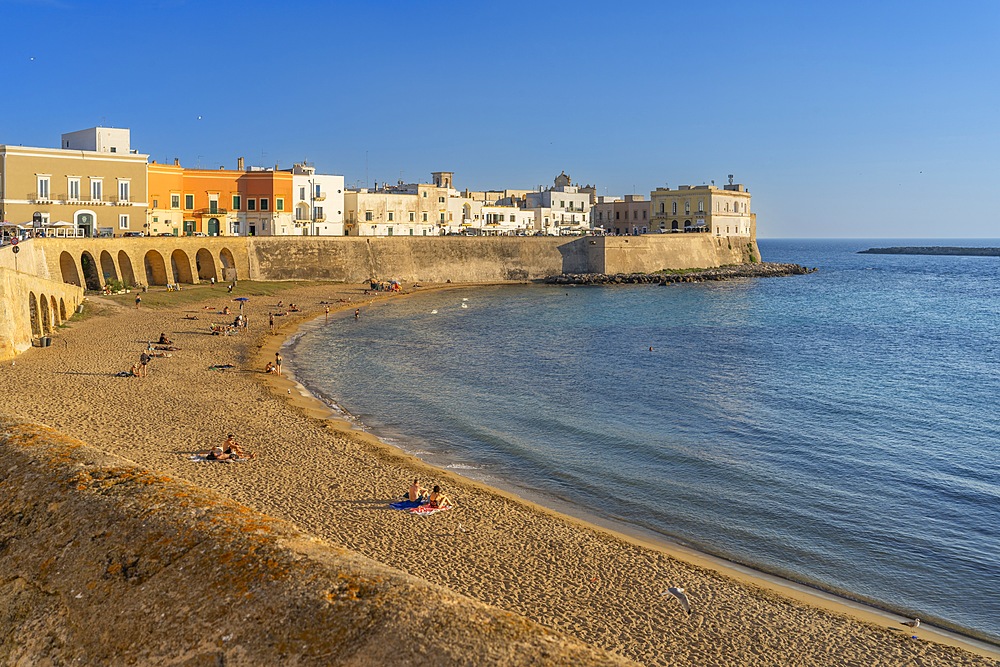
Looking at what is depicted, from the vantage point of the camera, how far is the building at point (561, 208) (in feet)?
311

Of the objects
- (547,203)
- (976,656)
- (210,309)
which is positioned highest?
(547,203)

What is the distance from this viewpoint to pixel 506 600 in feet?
40.2

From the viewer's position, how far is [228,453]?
18578 millimetres

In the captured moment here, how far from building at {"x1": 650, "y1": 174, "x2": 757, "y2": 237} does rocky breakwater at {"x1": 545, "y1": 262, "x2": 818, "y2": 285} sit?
452cm

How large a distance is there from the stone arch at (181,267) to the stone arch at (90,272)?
6.49 metres

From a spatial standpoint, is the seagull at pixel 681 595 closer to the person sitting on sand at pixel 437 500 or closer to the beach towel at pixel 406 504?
the person sitting on sand at pixel 437 500

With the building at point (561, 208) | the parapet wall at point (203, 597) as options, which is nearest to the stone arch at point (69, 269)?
the parapet wall at point (203, 597)

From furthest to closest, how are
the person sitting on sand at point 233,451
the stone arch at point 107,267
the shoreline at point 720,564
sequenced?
the stone arch at point 107,267 → the person sitting on sand at point 233,451 → the shoreline at point 720,564

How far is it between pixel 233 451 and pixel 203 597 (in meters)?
15.6

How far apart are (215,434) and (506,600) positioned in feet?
35.9

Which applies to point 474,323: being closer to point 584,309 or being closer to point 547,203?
point 584,309

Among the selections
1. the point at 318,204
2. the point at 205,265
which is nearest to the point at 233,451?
the point at 205,265

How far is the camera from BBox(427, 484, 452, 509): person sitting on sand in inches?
635

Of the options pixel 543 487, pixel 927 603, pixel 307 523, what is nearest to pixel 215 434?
pixel 307 523
